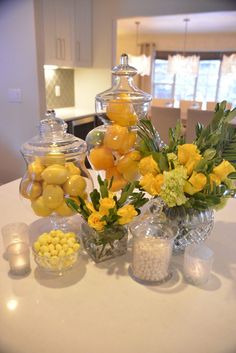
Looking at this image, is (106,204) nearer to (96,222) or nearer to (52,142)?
(96,222)

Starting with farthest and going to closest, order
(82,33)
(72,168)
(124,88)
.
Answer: (82,33) → (124,88) → (72,168)

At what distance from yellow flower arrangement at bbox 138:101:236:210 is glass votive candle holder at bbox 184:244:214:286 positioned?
12 centimetres

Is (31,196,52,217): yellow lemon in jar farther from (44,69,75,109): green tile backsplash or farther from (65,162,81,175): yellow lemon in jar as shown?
(44,69,75,109): green tile backsplash

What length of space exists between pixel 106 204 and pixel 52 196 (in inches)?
7.1

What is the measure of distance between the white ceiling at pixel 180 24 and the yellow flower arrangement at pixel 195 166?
447 centimetres

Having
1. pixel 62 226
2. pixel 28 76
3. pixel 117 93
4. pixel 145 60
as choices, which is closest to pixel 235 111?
pixel 117 93

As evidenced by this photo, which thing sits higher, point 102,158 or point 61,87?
point 61,87

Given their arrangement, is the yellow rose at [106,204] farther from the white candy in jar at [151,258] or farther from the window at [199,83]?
the window at [199,83]

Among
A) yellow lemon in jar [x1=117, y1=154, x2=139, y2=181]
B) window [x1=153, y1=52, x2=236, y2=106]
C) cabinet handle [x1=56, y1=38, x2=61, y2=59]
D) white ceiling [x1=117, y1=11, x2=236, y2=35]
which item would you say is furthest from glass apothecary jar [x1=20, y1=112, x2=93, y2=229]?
window [x1=153, y1=52, x2=236, y2=106]

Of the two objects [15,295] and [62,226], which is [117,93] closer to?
[62,226]

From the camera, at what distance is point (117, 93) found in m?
1.01

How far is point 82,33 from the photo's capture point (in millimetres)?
3393

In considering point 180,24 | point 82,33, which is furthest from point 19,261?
point 180,24

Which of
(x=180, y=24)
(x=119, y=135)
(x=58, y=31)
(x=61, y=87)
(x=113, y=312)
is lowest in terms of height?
(x=113, y=312)
